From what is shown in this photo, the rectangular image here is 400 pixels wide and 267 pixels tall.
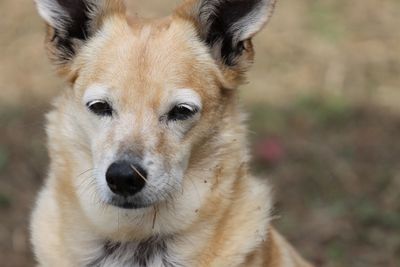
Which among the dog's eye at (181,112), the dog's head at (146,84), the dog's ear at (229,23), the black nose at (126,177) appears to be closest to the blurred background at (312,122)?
the dog's head at (146,84)

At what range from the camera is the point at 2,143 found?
8.66 m

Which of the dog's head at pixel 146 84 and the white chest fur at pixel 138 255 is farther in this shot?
the white chest fur at pixel 138 255

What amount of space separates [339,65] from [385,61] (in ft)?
1.74

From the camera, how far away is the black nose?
4.41m

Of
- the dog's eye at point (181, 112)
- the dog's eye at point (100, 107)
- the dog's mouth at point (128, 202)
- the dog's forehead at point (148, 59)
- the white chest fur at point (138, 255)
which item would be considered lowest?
the white chest fur at point (138, 255)

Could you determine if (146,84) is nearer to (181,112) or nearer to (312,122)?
(181,112)

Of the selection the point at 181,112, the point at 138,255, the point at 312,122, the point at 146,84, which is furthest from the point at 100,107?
the point at 312,122

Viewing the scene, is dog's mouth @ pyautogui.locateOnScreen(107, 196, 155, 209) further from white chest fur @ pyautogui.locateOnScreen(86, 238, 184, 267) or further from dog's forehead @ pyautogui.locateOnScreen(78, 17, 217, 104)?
dog's forehead @ pyautogui.locateOnScreen(78, 17, 217, 104)

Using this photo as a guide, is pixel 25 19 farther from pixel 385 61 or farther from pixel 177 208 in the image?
pixel 177 208

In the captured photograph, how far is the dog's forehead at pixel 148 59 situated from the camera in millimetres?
4578

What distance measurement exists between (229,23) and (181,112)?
0.63 m

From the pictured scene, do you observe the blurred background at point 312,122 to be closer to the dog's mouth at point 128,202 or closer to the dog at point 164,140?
the dog at point 164,140

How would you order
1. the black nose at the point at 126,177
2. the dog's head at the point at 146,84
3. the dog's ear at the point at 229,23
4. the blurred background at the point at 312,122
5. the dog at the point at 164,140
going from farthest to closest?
the blurred background at the point at 312,122
the dog's ear at the point at 229,23
the dog at the point at 164,140
the dog's head at the point at 146,84
the black nose at the point at 126,177

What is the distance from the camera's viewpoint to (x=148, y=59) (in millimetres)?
4668
